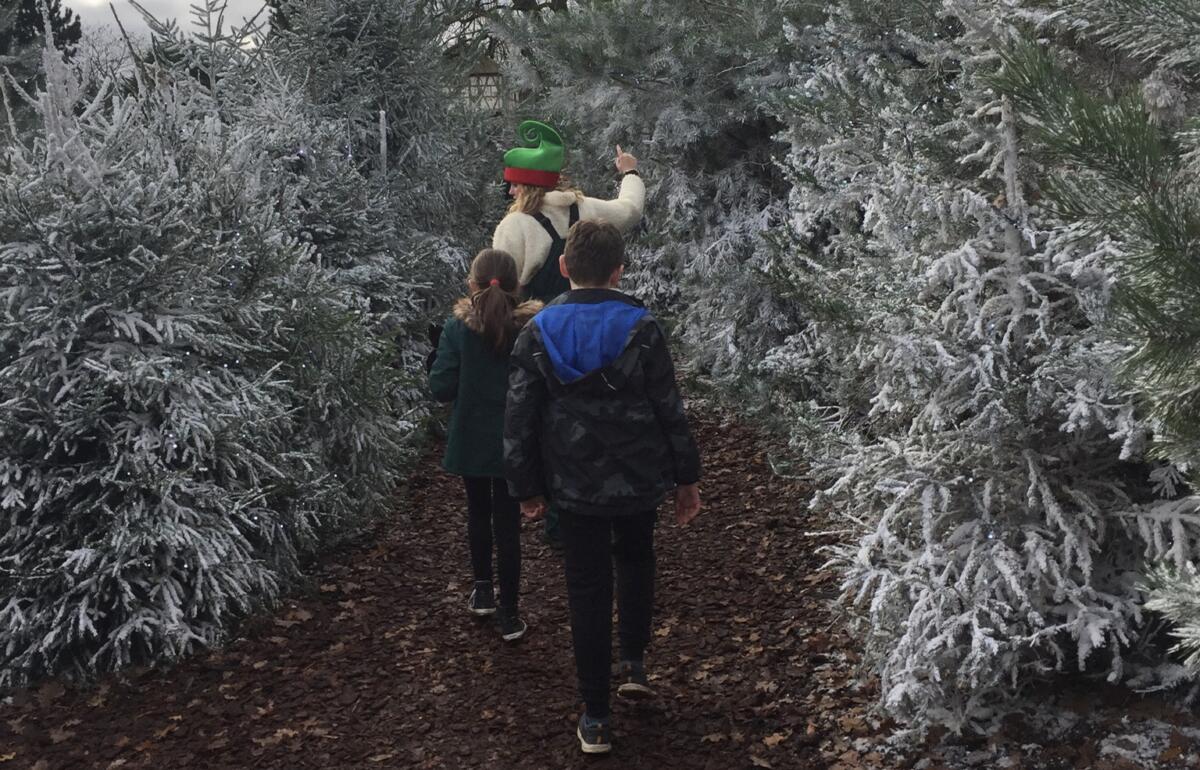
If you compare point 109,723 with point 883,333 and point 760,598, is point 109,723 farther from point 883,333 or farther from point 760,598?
point 883,333

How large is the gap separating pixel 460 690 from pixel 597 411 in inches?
61.2

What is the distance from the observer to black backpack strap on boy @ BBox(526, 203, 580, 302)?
593cm

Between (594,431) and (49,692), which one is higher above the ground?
(594,431)

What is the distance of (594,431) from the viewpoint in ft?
12.8

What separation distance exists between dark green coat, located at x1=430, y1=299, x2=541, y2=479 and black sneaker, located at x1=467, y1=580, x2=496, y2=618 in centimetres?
68

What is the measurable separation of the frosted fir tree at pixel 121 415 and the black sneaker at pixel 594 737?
71.1 inches

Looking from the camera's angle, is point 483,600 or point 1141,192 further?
point 483,600

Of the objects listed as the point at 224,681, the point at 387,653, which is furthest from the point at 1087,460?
the point at 224,681

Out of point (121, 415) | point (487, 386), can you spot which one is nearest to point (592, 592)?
point (487, 386)

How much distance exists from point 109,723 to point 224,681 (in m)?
0.50

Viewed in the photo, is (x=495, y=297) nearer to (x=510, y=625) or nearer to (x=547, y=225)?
(x=547, y=225)

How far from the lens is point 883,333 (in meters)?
3.81

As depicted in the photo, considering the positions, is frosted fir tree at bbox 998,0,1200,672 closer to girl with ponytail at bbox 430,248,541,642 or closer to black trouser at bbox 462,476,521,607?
girl with ponytail at bbox 430,248,541,642

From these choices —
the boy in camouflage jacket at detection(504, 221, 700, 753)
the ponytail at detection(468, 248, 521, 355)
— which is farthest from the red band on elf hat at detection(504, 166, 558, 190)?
the boy in camouflage jacket at detection(504, 221, 700, 753)
